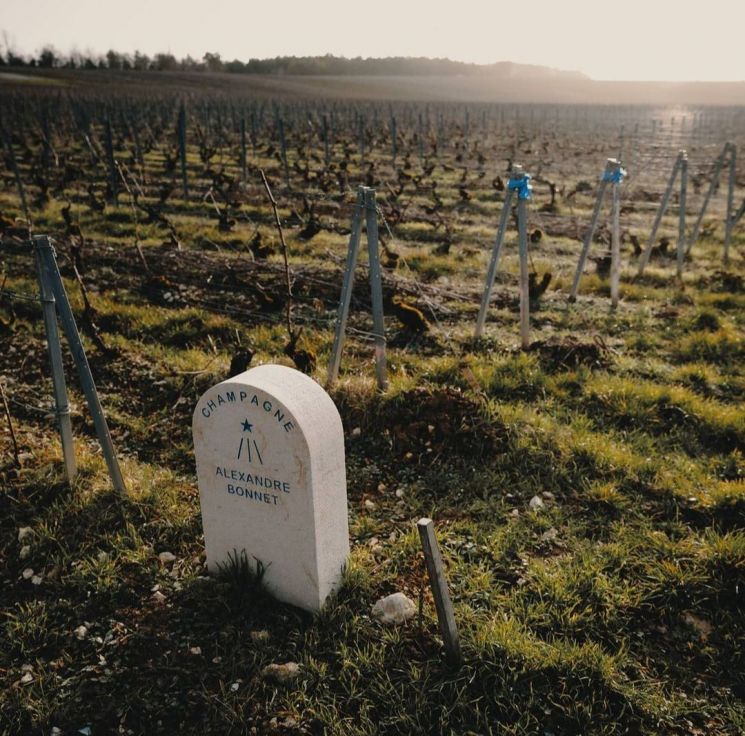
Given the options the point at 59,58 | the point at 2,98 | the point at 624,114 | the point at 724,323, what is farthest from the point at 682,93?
the point at 724,323

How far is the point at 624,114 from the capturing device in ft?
252

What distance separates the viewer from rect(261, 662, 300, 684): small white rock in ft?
8.66

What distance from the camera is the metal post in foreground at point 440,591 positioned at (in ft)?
7.71

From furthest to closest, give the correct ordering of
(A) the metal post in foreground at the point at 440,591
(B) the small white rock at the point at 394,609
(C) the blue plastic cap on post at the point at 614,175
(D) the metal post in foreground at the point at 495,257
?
(C) the blue plastic cap on post at the point at 614,175
(D) the metal post in foreground at the point at 495,257
(B) the small white rock at the point at 394,609
(A) the metal post in foreground at the point at 440,591

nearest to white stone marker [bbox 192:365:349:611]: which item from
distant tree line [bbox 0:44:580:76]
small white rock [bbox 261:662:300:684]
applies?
small white rock [bbox 261:662:300:684]

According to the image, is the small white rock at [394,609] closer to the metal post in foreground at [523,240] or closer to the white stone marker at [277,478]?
the white stone marker at [277,478]

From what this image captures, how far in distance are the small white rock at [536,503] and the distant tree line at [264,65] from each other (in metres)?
92.1

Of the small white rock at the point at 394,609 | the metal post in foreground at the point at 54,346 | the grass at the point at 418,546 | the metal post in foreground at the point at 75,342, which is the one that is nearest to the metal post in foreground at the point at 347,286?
the grass at the point at 418,546

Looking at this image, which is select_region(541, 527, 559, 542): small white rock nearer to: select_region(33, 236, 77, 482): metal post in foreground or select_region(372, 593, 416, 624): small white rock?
select_region(372, 593, 416, 624): small white rock

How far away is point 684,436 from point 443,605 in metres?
2.93

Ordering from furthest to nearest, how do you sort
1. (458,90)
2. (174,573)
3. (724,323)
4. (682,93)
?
(682,93) < (458,90) < (724,323) < (174,573)

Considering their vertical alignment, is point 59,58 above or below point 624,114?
above

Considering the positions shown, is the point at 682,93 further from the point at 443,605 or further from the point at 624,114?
the point at 443,605

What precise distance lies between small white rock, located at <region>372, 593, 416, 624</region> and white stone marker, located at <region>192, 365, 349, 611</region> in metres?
0.26
